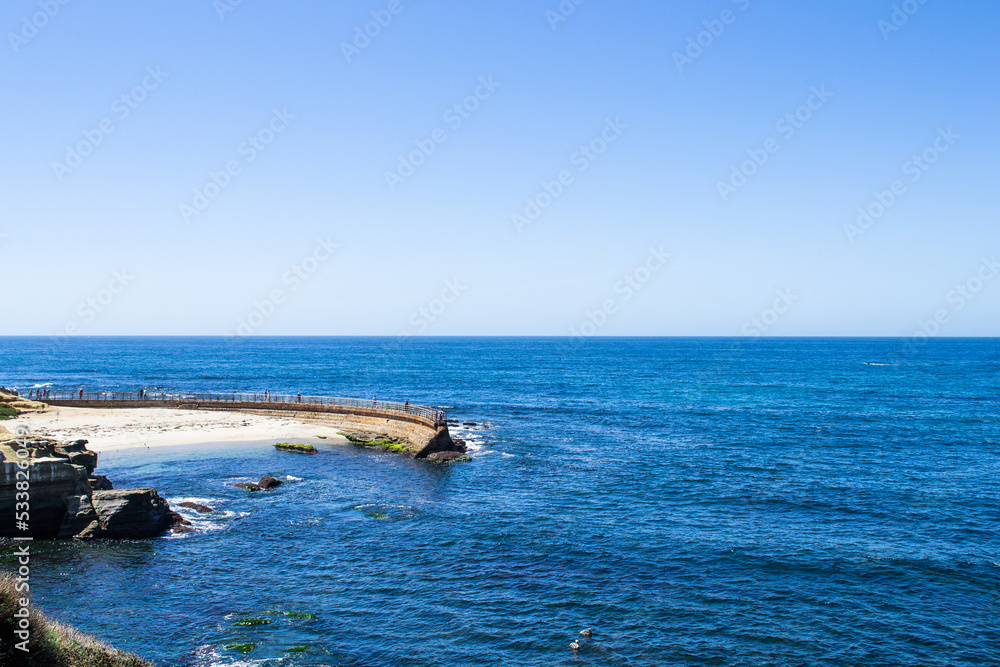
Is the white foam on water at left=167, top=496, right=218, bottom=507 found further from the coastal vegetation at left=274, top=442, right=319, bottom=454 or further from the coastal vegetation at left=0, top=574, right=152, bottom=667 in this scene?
the coastal vegetation at left=0, top=574, right=152, bottom=667

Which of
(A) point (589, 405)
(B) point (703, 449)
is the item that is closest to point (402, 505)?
(B) point (703, 449)

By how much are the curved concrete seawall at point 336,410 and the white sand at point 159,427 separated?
170 centimetres

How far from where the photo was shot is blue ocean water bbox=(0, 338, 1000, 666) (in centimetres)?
2238

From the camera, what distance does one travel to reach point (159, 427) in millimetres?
60750

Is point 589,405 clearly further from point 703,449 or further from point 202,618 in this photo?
point 202,618

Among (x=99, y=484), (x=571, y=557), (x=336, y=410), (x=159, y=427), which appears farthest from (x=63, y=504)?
(x=336, y=410)

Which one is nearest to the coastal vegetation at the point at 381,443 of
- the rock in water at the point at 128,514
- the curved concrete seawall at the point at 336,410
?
the curved concrete seawall at the point at 336,410

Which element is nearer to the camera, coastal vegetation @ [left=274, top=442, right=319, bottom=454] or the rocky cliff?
Result: the rocky cliff

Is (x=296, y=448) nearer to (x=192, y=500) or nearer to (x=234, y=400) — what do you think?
(x=192, y=500)

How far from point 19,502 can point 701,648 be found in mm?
29345

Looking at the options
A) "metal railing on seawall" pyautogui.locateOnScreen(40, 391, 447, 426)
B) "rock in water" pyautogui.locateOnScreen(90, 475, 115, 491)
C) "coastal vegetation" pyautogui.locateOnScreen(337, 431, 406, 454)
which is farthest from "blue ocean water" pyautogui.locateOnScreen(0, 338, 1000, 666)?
"metal railing on seawall" pyautogui.locateOnScreen(40, 391, 447, 426)

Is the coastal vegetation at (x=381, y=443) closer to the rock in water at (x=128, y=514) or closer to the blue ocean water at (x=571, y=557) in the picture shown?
the blue ocean water at (x=571, y=557)

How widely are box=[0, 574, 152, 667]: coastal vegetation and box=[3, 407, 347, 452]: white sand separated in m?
39.6

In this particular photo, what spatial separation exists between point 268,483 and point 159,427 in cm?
2480
